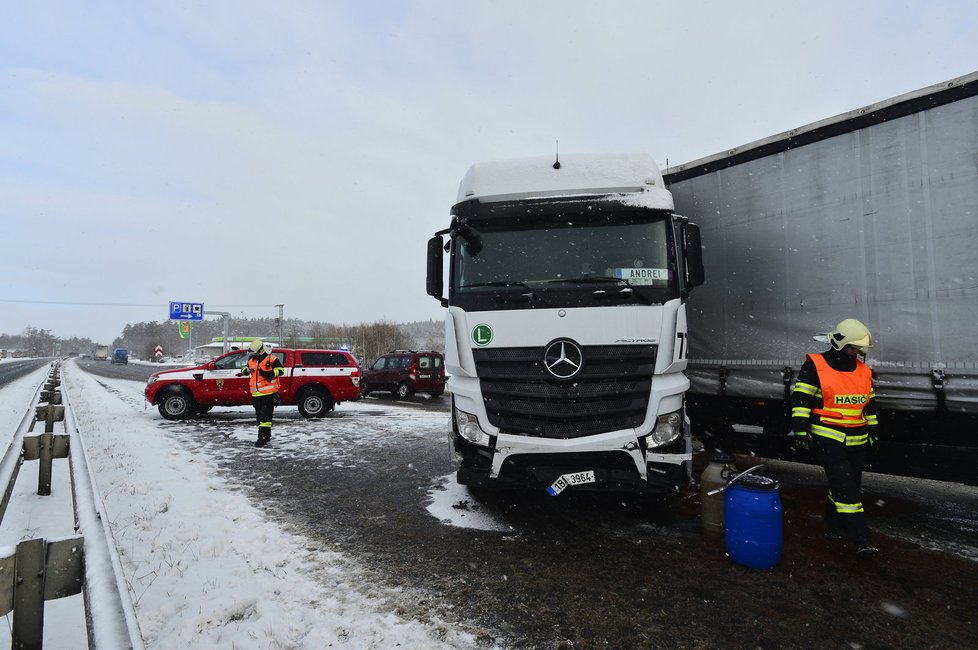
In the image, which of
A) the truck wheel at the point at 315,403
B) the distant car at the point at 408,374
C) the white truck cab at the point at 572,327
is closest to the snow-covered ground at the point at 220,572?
the white truck cab at the point at 572,327

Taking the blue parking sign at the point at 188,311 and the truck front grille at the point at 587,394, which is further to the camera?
the blue parking sign at the point at 188,311

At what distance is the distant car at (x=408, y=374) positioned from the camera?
20.5 meters

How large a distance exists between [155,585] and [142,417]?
36.2 feet

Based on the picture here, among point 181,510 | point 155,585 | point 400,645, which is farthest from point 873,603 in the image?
point 181,510

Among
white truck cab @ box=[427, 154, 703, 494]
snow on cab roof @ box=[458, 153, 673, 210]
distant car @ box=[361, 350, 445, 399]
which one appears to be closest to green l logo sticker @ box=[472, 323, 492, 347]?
white truck cab @ box=[427, 154, 703, 494]

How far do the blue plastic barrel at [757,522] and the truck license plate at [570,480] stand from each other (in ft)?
3.59

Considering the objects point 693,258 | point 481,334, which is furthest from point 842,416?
point 481,334

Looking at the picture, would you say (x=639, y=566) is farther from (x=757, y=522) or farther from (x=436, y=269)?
(x=436, y=269)

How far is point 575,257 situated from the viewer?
4.66m

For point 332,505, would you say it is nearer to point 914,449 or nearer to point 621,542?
point 621,542

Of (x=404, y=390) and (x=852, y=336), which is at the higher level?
(x=852, y=336)

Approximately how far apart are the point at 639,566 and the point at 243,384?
1131 cm

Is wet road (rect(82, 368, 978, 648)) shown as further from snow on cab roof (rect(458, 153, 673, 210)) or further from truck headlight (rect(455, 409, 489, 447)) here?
snow on cab roof (rect(458, 153, 673, 210))

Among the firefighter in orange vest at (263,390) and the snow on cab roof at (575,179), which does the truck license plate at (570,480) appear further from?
the firefighter in orange vest at (263,390)
